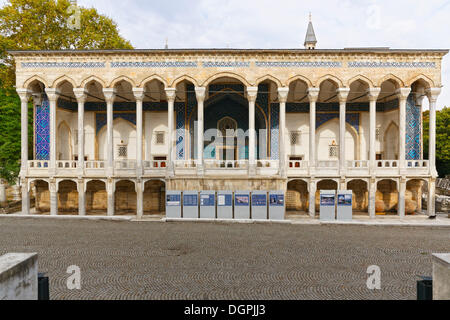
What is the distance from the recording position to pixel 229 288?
668 cm

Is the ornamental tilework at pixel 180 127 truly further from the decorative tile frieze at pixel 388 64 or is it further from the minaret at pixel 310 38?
the minaret at pixel 310 38

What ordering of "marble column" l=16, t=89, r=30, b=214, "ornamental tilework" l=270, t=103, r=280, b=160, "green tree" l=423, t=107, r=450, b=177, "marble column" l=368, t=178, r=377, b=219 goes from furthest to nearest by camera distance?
"green tree" l=423, t=107, r=450, b=177
"ornamental tilework" l=270, t=103, r=280, b=160
"marble column" l=16, t=89, r=30, b=214
"marble column" l=368, t=178, r=377, b=219

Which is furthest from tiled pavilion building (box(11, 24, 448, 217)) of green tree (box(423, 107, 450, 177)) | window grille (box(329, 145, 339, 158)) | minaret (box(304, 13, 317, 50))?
green tree (box(423, 107, 450, 177))

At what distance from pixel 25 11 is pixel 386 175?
2964 centimetres

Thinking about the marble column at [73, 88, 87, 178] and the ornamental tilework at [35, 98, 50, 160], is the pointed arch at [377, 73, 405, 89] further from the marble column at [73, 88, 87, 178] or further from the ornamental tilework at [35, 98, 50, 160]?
the ornamental tilework at [35, 98, 50, 160]

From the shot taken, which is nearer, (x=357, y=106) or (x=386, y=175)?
(x=386, y=175)

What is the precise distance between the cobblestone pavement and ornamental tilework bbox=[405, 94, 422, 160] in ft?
21.5

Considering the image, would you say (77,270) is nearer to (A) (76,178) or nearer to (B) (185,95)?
(A) (76,178)

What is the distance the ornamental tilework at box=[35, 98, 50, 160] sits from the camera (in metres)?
18.2

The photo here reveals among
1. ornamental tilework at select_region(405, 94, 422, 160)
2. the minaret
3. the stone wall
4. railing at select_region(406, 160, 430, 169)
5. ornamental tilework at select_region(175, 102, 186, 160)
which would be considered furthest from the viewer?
the minaret

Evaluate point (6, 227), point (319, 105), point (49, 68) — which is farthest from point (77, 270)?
point (319, 105)

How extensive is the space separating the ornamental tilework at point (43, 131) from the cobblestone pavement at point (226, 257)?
19.2ft

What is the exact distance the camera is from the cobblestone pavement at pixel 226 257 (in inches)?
260

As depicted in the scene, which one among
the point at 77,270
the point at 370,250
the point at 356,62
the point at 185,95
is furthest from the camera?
the point at 185,95
